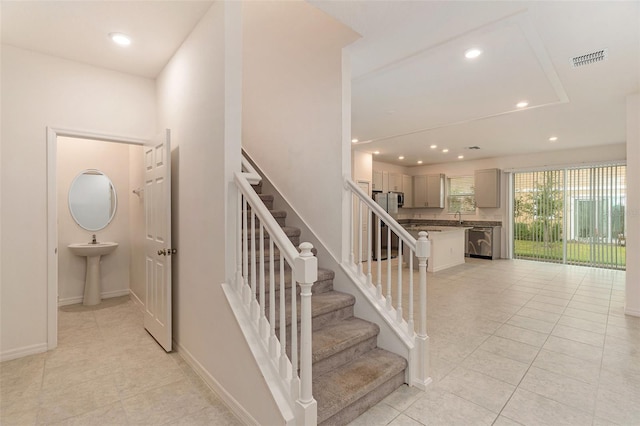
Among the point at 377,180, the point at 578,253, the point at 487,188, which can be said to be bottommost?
the point at 578,253

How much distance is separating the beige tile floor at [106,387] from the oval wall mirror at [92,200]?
5.81 ft

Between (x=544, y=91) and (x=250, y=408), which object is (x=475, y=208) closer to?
(x=544, y=91)

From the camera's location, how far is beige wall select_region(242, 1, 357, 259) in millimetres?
2861

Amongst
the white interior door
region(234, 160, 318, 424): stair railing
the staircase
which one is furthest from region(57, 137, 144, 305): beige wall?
the staircase

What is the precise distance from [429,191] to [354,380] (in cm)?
809

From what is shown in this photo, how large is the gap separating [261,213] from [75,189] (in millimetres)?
3988

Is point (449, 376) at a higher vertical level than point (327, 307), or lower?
lower

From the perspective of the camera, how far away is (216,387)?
7.25 feet

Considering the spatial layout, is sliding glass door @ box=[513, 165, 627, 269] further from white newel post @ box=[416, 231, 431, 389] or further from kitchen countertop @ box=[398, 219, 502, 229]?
white newel post @ box=[416, 231, 431, 389]

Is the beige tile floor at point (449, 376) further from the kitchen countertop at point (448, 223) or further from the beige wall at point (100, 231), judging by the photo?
the kitchen countertop at point (448, 223)

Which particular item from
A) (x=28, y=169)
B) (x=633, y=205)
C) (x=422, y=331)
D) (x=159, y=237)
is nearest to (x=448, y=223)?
(x=633, y=205)

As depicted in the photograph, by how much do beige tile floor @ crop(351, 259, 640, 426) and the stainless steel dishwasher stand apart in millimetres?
3003

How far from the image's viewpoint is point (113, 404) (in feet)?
6.87

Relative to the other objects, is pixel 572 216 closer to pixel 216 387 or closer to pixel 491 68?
pixel 491 68
